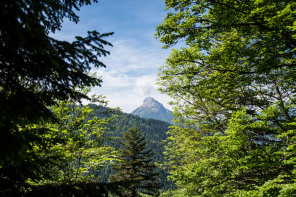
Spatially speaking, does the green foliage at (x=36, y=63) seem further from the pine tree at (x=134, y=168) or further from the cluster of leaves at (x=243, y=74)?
the pine tree at (x=134, y=168)

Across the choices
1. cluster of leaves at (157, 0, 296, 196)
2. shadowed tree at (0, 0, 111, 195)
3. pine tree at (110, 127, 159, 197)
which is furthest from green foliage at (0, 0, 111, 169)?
pine tree at (110, 127, 159, 197)

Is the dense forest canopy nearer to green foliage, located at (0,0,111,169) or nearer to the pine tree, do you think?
green foliage, located at (0,0,111,169)

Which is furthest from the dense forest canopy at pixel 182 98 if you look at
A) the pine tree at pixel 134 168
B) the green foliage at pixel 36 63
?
the pine tree at pixel 134 168

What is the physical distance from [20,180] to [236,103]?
9155 millimetres

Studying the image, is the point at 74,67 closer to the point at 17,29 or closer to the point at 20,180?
the point at 17,29

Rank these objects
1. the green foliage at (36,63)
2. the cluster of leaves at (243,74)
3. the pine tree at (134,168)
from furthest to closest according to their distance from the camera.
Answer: the pine tree at (134,168) < the cluster of leaves at (243,74) < the green foliage at (36,63)

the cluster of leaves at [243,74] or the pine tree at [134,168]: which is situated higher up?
the cluster of leaves at [243,74]

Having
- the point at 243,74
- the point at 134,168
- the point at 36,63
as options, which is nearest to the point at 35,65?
the point at 36,63

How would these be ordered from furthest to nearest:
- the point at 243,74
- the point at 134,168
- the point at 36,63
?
the point at 134,168, the point at 243,74, the point at 36,63

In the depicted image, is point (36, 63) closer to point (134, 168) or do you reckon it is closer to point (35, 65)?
point (35, 65)

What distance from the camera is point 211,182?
6.35 metres

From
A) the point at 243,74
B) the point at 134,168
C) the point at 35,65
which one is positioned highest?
the point at 243,74

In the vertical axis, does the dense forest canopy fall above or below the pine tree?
above

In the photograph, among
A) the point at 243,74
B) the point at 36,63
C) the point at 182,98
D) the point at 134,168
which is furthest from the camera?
the point at 134,168
